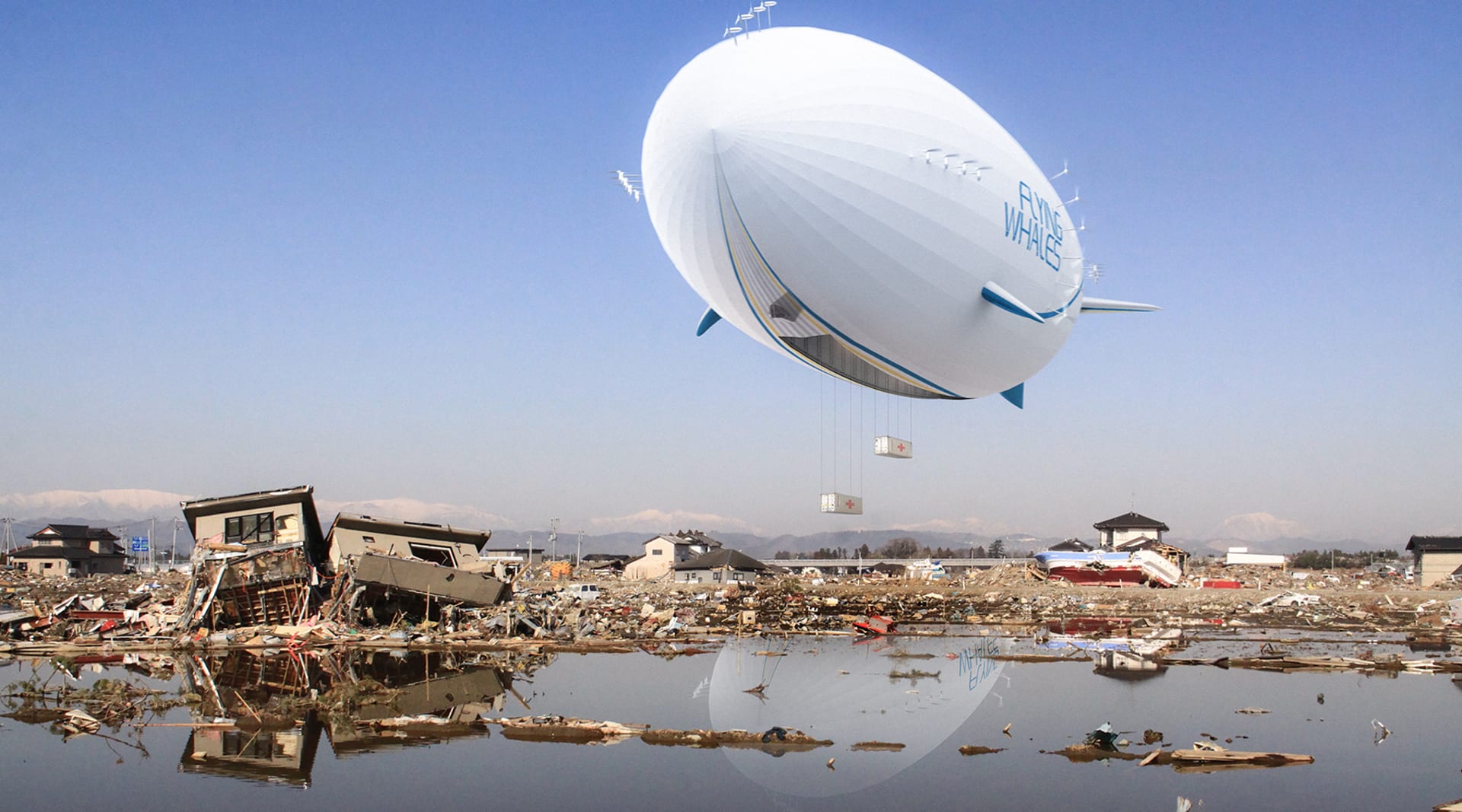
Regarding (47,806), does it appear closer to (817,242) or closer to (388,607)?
(817,242)

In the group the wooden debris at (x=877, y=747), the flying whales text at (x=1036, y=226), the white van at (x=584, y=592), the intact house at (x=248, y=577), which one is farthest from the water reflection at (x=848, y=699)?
→ the white van at (x=584, y=592)

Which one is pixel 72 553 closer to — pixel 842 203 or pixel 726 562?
pixel 726 562

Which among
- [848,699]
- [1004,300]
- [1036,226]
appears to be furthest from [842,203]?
[848,699]

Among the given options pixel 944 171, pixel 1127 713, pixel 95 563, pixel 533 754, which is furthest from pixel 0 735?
pixel 95 563

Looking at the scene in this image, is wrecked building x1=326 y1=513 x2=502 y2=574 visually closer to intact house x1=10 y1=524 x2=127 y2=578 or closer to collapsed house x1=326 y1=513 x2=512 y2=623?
collapsed house x1=326 y1=513 x2=512 y2=623

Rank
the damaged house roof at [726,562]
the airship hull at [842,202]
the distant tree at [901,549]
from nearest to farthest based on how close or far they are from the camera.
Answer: the airship hull at [842,202], the damaged house roof at [726,562], the distant tree at [901,549]

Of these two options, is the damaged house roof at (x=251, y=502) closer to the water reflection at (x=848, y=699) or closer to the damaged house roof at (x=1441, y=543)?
the water reflection at (x=848, y=699)
